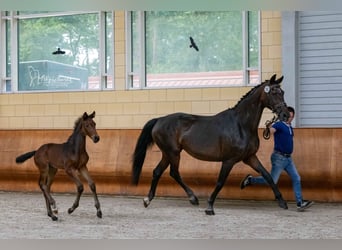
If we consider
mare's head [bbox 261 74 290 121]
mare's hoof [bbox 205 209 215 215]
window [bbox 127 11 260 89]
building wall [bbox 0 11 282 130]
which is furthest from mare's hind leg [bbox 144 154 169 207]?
window [bbox 127 11 260 89]

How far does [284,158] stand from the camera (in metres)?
8.63

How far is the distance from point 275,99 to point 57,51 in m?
6.57

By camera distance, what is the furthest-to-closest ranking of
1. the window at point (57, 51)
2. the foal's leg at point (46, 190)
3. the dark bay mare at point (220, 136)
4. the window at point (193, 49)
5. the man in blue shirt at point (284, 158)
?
the window at point (57, 51), the window at point (193, 49), the man in blue shirt at point (284, 158), the dark bay mare at point (220, 136), the foal's leg at point (46, 190)

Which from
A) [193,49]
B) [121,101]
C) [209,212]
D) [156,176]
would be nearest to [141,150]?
[156,176]

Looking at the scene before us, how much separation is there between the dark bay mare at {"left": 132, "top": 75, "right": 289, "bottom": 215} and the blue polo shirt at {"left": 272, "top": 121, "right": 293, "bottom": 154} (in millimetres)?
341

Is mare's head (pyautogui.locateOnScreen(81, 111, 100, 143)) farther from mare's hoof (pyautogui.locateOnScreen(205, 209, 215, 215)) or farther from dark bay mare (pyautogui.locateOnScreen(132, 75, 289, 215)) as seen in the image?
mare's hoof (pyautogui.locateOnScreen(205, 209, 215, 215))

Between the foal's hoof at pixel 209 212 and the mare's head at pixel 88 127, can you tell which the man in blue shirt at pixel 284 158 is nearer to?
the foal's hoof at pixel 209 212

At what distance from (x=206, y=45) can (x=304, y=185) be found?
12.9ft

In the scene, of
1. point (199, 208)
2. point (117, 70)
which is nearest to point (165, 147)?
point (199, 208)

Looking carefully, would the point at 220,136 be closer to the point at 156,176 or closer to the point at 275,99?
the point at 275,99

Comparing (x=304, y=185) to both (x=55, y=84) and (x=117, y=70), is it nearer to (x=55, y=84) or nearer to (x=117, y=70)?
(x=117, y=70)

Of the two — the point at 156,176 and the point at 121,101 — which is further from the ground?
the point at 121,101

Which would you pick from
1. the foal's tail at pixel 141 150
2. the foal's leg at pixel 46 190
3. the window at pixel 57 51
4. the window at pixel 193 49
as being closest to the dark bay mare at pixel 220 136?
the foal's tail at pixel 141 150

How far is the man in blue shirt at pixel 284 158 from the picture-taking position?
8.54m
